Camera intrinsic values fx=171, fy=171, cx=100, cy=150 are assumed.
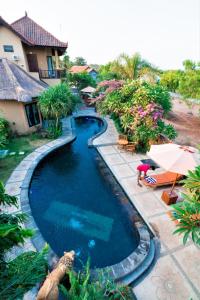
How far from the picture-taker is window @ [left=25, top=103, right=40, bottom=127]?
15311 mm

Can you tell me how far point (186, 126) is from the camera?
62.6 feet

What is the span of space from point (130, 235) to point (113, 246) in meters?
0.88

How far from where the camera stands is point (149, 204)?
8188 millimetres

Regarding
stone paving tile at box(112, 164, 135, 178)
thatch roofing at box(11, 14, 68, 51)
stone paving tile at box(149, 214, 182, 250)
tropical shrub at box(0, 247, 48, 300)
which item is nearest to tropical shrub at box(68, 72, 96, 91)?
thatch roofing at box(11, 14, 68, 51)

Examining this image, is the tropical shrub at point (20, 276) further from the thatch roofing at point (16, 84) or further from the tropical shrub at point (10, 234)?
the thatch roofing at point (16, 84)

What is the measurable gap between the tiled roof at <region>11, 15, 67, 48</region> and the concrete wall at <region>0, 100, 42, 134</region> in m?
7.12

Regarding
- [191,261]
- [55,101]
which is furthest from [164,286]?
[55,101]

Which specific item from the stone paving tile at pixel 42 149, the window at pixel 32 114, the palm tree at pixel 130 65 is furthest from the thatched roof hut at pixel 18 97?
the palm tree at pixel 130 65

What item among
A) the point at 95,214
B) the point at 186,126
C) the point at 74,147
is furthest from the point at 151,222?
the point at 186,126

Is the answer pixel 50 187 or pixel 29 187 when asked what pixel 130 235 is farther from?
pixel 29 187

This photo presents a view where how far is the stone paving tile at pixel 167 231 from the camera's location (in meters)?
6.50

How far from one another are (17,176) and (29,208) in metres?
2.82

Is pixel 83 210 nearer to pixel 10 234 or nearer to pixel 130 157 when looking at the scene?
pixel 130 157

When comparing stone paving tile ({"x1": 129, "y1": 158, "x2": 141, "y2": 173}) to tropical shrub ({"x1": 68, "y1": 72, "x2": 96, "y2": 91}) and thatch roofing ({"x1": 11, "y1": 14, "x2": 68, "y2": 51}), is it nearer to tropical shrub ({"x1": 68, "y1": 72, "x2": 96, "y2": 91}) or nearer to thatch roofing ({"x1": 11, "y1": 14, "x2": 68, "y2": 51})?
thatch roofing ({"x1": 11, "y1": 14, "x2": 68, "y2": 51})
